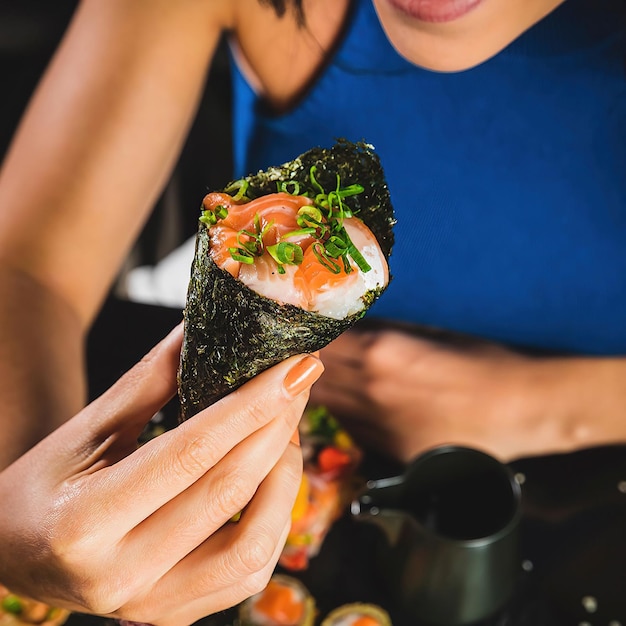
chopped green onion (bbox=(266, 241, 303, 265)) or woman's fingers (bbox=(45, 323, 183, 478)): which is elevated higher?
chopped green onion (bbox=(266, 241, 303, 265))

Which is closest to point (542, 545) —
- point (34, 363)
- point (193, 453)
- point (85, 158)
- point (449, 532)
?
point (449, 532)

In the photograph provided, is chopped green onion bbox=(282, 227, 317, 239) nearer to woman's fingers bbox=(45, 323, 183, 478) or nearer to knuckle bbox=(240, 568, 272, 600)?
woman's fingers bbox=(45, 323, 183, 478)

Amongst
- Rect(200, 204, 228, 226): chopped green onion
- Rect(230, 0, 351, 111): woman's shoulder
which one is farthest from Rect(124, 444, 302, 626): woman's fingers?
Rect(230, 0, 351, 111): woman's shoulder

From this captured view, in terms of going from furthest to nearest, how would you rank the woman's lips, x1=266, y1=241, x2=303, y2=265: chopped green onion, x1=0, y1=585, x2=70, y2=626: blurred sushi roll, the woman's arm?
the woman's arm
x1=0, y1=585, x2=70, y2=626: blurred sushi roll
the woman's lips
x1=266, y1=241, x2=303, y2=265: chopped green onion

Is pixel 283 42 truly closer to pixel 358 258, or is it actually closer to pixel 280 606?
pixel 358 258

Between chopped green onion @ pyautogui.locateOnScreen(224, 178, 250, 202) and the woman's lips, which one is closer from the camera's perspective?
chopped green onion @ pyautogui.locateOnScreen(224, 178, 250, 202)

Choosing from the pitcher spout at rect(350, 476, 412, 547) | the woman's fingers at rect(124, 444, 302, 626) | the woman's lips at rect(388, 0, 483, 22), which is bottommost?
the pitcher spout at rect(350, 476, 412, 547)

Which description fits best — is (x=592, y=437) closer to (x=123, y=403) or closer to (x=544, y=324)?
(x=544, y=324)
